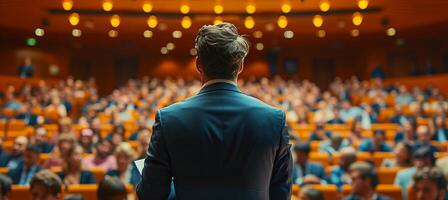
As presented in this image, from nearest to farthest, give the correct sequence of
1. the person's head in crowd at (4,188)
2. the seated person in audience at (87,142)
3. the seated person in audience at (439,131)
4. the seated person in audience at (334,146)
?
the person's head in crowd at (4,188)
the seated person in audience at (334,146)
the seated person in audience at (87,142)
the seated person in audience at (439,131)

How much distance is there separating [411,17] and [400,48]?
5524mm

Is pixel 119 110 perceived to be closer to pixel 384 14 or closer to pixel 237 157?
pixel 384 14

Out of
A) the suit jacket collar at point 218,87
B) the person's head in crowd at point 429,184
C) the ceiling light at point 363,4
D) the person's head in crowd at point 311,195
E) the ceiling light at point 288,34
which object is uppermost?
the ceiling light at point 363,4

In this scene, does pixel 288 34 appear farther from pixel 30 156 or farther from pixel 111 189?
pixel 111 189

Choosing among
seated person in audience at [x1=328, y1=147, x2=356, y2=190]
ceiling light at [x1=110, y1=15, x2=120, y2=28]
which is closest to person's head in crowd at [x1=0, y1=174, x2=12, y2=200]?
seated person in audience at [x1=328, y1=147, x2=356, y2=190]

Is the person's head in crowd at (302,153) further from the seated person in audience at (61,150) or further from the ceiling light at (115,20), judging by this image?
the ceiling light at (115,20)

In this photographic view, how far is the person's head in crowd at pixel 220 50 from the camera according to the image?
1.64 meters

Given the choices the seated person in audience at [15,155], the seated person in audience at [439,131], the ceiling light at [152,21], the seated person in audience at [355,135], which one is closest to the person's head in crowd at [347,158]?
the seated person in audience at [355,135]

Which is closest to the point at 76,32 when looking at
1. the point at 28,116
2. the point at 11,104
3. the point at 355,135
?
the point at 11,104

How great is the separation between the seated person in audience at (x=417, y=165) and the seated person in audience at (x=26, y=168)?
3.72 meters

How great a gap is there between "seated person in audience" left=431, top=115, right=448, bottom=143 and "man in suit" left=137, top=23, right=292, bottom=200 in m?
8.91

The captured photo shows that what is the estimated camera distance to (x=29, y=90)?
17016 mm

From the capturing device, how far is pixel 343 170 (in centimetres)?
630

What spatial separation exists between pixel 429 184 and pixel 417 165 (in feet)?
5.74
